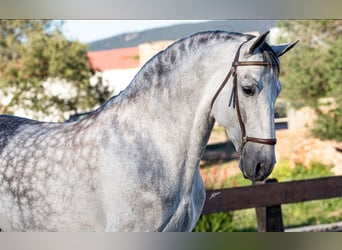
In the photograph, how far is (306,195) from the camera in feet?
13.1

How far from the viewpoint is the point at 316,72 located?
13.8 ft

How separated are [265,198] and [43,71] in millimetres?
1686

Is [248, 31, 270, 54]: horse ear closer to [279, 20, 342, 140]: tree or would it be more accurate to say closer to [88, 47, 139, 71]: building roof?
[88, 47, 139, 71]: building roof

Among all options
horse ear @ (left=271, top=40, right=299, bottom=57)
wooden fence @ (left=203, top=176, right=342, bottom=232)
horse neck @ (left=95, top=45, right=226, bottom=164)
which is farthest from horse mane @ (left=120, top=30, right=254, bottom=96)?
wooden fence @ (left=203, top=176, right=342, bottom=232)

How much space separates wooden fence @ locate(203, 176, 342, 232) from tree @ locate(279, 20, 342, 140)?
0.45 meters

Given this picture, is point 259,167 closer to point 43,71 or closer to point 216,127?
point 216,127

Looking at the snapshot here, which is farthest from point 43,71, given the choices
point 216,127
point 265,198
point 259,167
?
point 259,167

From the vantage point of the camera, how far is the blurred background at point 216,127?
12.7 ft

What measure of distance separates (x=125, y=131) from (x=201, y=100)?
0.94ft
